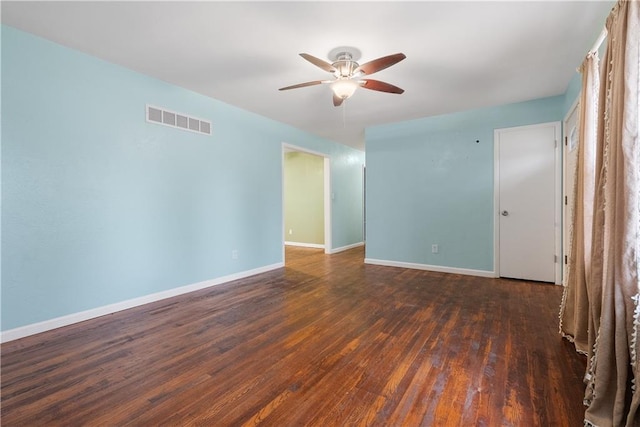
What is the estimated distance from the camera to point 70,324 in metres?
2.58

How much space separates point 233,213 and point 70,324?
2.09 metres

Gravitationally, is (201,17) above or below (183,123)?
above

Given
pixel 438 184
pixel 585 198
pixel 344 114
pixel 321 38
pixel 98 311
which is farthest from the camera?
pixel 438 184

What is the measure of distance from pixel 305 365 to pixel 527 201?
3771 mm

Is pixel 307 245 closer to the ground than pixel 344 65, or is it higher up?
closer to the ground

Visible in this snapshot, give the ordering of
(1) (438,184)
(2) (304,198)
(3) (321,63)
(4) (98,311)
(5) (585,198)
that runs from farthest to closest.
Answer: (2) (304,198), (1) (438,184), (4) (98,311), (3) (321,63), (5) (585,198)

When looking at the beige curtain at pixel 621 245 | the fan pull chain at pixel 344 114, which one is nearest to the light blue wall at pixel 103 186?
the fan pull chain at pixel 344 114

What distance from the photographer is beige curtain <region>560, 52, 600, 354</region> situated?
1894mm

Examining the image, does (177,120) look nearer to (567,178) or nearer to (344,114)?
(344,114)

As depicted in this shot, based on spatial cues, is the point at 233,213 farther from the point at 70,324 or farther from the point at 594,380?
the point at 594,380

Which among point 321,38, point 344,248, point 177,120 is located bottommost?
point 344,248

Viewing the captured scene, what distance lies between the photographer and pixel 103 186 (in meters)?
2.79

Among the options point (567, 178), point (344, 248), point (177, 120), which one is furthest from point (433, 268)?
point (177, 120)

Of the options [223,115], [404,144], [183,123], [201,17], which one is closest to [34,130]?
[183,123]
